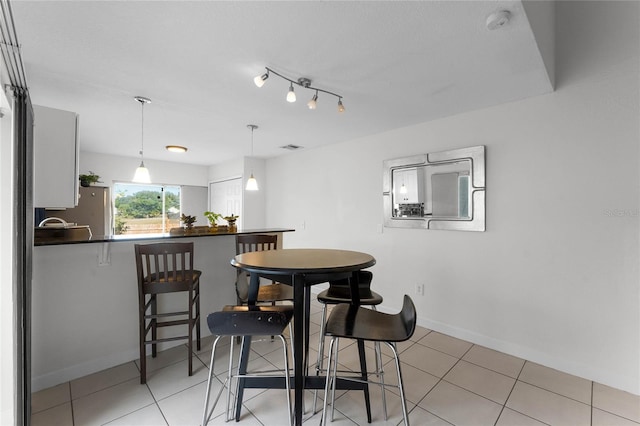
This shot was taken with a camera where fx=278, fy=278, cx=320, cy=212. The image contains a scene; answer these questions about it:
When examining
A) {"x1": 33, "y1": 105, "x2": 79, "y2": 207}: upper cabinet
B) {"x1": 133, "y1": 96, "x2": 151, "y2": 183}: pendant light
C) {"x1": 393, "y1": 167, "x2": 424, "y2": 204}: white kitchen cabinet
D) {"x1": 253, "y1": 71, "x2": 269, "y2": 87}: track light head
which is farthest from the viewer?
{"x1": 393, "y1": 167, "x2": 424, "y2": 204}: white kitchen cabinet

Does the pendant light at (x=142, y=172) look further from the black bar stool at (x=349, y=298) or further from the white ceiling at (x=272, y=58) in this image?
the black bar stool at (x=349, y=298)

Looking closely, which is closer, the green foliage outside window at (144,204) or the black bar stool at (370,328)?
the black bar stool at (370,328)

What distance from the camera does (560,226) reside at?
2340 mm

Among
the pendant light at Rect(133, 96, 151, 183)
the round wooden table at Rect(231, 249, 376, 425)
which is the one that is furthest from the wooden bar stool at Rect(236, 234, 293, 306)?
the pendant light at Rect(133, 96, 151, 183)

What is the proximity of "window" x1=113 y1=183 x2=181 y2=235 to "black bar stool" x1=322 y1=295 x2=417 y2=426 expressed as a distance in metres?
5.39

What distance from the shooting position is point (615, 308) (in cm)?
211

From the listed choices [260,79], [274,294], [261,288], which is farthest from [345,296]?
[260,79]

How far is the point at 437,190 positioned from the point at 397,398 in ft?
6.69

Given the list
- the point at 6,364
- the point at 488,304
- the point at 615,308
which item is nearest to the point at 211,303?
the point at 6,364

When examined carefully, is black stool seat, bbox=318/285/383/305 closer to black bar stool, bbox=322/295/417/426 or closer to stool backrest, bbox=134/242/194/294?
black bar stool, bbox=322/295/417/426

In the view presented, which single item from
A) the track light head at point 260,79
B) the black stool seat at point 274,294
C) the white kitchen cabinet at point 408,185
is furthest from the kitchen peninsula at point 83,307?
the white kitchen cabinet at point 408,185

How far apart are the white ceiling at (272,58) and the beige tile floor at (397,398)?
91.9 inches

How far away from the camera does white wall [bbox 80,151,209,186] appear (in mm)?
4926

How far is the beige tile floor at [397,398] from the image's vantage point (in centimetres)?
177
